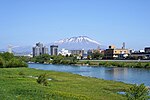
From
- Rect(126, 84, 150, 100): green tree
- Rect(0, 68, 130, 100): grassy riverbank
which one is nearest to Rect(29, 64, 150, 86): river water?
Rect(0, 68, 130, 100): grassy riverbank

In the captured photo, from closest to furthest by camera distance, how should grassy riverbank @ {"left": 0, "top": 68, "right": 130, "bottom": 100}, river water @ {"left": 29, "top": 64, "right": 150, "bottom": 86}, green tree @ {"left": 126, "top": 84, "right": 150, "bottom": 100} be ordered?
green tree @ {"left": 126, "top": 84, "right": 150, "bottom": 100} < grassy riverbank @ {"left": 0, "top": 68, "right": 130, "bottom": 100} < river water @ {"left": 29, "top": 64, "right": 150, "bottom": 86}

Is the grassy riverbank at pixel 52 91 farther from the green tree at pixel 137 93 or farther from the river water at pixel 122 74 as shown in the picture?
the river water at pixel 122 74

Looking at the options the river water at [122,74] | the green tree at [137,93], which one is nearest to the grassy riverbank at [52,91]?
the green tree at [137,93]

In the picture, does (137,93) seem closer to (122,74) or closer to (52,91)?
(52,91)

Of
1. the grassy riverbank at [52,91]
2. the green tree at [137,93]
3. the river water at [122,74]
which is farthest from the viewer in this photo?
the river water at [122,74]

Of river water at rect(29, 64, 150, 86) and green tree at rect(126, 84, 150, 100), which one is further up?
green tree at rect(126, 84, 150, 100)

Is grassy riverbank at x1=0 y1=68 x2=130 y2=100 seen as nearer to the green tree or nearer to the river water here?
the green tree

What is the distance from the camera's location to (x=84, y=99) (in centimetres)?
2592

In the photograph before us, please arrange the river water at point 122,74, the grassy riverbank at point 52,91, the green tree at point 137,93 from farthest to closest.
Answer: the river water at point 122,74 → the grassy riverbank at point 52,91 → the green tree at point 137,93

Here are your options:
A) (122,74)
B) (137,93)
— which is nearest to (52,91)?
(137,93)

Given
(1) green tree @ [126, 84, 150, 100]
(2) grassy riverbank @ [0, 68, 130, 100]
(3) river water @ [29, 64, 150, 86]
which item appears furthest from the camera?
(3) river water @ [29, 64, 150, 86]

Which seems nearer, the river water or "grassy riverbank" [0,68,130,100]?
"grassy riverbank" [0,68,130,100]

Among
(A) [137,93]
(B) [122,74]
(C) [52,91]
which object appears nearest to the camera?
(A) [137,93]

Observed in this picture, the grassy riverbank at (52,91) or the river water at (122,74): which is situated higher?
the grassy riverbank at (52,91)
